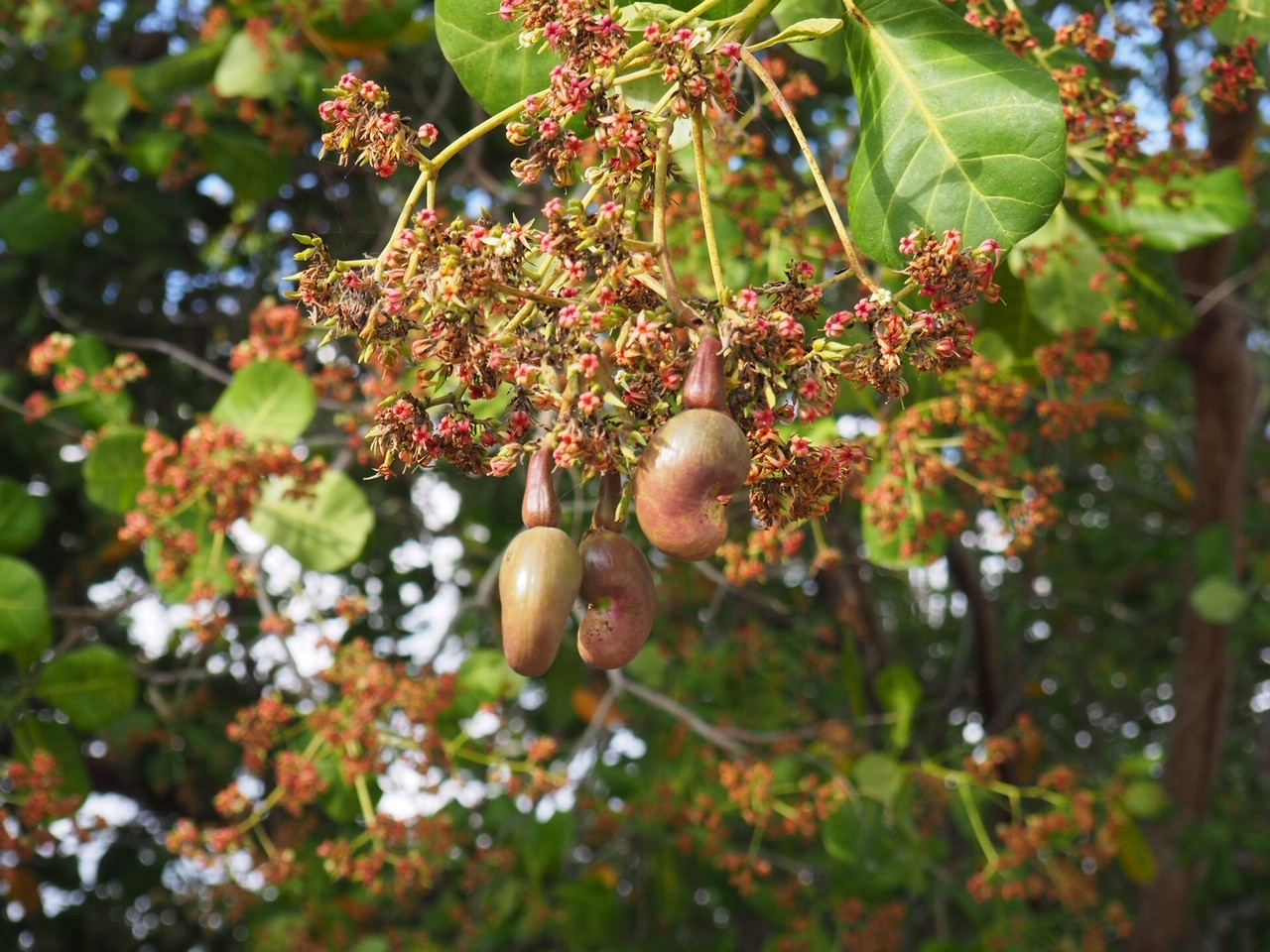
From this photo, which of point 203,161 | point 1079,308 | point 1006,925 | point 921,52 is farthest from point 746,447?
point 1006,925

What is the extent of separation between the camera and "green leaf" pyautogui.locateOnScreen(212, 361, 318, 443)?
8.39 feet

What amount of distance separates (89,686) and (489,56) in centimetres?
199

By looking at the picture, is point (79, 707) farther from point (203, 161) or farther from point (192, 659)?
point (203, 161)

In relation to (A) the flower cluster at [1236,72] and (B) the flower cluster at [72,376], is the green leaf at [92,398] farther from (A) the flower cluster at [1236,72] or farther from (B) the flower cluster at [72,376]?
(A) the flower cluster at [1236,72]

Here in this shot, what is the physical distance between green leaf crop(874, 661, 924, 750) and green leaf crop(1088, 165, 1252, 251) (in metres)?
1.66

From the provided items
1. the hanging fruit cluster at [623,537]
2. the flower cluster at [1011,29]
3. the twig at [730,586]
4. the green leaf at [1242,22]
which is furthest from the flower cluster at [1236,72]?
the twig at [730,586]

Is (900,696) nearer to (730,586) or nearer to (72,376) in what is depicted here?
(730,586)

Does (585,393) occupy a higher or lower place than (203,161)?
higher

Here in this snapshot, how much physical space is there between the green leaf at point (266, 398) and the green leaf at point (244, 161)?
97cm

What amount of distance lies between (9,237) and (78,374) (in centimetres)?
84

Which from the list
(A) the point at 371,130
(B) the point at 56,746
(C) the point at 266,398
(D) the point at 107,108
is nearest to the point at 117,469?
(C) the point at 266,398

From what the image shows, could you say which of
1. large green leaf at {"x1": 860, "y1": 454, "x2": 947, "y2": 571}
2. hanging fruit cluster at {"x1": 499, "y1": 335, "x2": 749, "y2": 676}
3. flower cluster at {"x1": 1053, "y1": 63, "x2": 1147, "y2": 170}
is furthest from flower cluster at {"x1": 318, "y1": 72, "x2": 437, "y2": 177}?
large green leaf at {"x1": 860, "y1": 454, "x2": 947, "y2": 571}

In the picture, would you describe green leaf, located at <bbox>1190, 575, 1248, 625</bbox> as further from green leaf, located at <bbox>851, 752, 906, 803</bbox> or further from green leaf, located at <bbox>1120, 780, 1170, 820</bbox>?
green leaf, located at <bbox>851, 752, 906, 803</bbox>

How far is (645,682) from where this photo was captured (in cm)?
391
